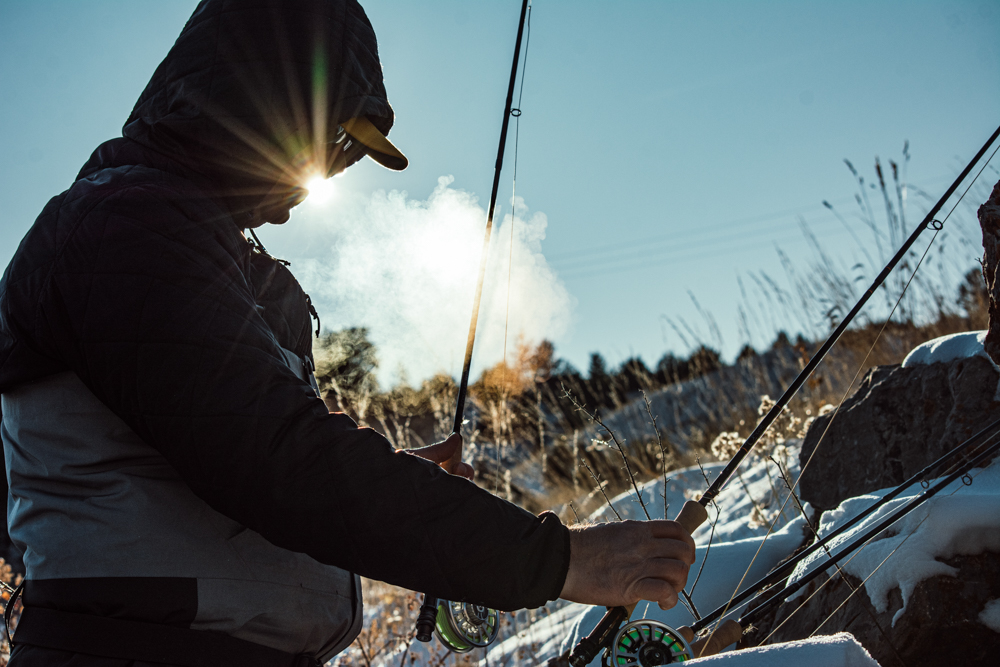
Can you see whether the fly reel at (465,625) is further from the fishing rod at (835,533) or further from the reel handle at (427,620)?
the fishing rod at (835,533)

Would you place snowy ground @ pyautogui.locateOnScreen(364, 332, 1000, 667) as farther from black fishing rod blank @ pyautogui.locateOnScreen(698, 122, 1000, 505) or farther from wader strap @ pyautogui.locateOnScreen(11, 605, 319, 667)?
wader strap @ pyautogui.locateOnScreen(11, 605, 319, 667)

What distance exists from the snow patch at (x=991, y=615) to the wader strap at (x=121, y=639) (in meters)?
1.75

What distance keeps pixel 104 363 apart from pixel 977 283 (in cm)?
587

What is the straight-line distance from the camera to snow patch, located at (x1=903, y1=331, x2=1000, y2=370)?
2.42 meters

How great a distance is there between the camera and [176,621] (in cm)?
107

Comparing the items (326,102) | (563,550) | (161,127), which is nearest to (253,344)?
(563,550)

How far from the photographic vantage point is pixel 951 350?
254cm

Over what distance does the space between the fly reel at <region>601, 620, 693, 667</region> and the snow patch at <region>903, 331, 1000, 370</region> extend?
5.86 feet

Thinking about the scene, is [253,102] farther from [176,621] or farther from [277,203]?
[176,621]

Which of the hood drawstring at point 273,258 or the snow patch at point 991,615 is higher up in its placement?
the hood drawstring at point 273,258

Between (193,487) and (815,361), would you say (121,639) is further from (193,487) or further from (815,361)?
(815,361)

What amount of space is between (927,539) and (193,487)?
1.86 metres

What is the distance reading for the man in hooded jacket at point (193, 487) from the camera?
0.94 meters

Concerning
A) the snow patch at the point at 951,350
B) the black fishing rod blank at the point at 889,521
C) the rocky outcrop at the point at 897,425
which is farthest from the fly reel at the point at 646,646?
the snow patch at the point at 951,350
